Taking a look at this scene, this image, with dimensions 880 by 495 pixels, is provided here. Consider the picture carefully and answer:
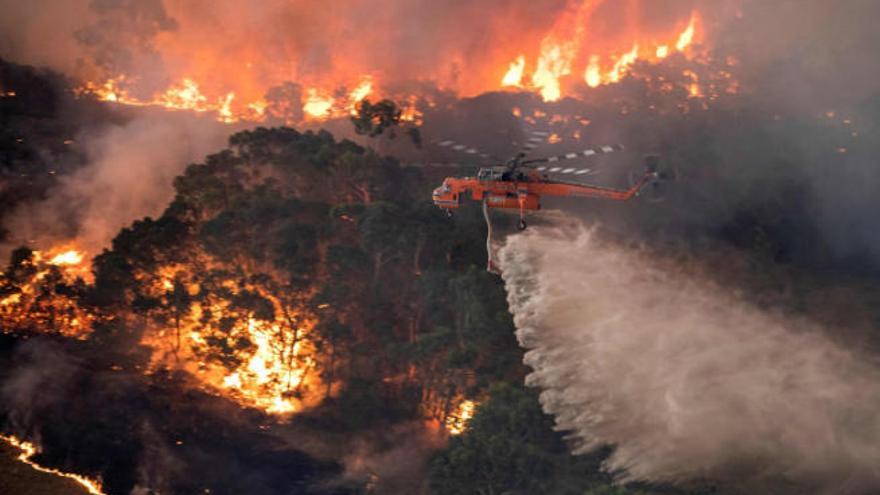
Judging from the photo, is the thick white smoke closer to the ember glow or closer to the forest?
the forest

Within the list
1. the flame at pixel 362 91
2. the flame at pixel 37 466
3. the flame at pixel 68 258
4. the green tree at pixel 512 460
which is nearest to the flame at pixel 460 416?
the green tree at pixel 512 460

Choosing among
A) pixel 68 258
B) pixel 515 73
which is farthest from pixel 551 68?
pixel 68 258

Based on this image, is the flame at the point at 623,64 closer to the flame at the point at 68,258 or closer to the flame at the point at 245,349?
the flame at the point at 245,349

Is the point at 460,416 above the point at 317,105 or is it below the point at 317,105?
below

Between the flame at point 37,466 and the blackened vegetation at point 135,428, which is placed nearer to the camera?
the flame at point 37,466

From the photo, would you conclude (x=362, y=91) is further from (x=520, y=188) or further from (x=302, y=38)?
(x=520, y=188)

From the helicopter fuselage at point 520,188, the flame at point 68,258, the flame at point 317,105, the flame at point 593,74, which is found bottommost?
the helicopter fuselage at point 520,188

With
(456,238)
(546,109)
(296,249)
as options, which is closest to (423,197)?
(456,238)
